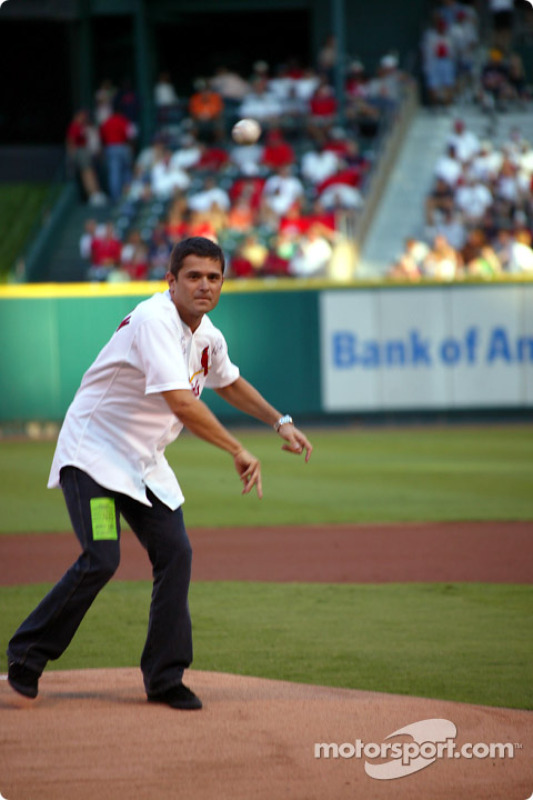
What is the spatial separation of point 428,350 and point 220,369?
515 inches

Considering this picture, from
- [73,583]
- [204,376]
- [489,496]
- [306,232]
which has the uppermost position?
[306,232]

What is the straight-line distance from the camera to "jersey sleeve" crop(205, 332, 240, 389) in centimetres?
527

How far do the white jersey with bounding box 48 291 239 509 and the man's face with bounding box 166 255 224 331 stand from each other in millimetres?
48

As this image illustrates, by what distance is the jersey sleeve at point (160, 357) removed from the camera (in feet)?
15.5

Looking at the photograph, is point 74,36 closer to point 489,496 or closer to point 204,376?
point 489,496

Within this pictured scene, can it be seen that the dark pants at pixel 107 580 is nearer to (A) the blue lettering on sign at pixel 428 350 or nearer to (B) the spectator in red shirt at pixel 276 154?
(A) the blue lettering on sign at pixel 428 350

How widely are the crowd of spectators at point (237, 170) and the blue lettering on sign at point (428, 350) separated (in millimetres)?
1675

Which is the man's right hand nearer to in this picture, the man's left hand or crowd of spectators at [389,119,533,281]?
the man's left hand

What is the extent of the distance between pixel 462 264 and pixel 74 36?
16225 mm

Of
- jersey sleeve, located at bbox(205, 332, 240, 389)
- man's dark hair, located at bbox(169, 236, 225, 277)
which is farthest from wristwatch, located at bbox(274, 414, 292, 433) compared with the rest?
man's dark hair, located at bbox(169, 236, 225, 277)

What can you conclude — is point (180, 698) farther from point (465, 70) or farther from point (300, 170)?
point (465, 70)

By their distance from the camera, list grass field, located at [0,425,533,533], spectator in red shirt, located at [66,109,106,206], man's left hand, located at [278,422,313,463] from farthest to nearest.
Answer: spectator in red shirt, located at [66,109,106,206] < grass field, located at [0,425,533,533] < man's left hand, located at [278,422,313,463]

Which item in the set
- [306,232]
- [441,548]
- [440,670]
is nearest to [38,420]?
[306,232]

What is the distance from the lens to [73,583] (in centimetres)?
489
